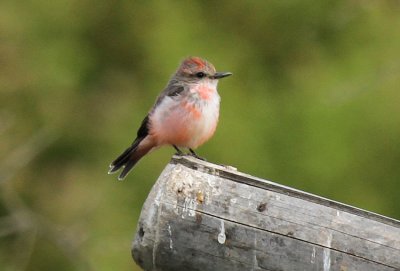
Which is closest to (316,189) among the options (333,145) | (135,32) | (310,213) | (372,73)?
(333,145)

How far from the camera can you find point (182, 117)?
638 centimetres

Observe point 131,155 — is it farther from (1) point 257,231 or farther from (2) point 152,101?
(1) point 257,231

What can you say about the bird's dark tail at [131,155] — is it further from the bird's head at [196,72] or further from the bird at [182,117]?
the bird's head at [196,72]

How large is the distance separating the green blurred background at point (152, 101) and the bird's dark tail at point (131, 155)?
6.54ft

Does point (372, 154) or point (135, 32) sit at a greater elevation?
point (135, 32)

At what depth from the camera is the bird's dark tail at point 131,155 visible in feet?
21.4

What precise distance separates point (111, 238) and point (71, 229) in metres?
0.34

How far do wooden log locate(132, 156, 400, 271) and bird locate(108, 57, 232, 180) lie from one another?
9.61 ft

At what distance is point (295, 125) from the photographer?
8906 mm

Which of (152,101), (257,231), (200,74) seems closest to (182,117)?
(200,74)

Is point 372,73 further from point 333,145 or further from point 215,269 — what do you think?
point 215,269

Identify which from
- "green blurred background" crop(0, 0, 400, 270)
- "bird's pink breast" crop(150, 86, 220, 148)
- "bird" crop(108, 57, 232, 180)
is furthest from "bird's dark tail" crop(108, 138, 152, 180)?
"green blurred background" crop(0, 0, 400, 270)

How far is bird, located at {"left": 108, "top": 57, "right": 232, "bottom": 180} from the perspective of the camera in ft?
20.8

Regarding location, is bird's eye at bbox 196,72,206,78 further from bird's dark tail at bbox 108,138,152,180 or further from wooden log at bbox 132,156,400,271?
wooden log at bbox 132,156,400,271
